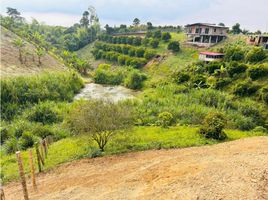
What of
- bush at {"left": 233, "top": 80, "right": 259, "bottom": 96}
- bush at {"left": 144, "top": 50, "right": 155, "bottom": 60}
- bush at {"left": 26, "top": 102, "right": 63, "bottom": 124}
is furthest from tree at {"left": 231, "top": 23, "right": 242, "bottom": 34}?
bush at {"left": 26, "top": 102, "right": 63, "bottom": 124}

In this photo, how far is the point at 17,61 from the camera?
149 ft

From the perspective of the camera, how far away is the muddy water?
38469 millimetres

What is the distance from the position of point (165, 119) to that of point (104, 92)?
19.7m

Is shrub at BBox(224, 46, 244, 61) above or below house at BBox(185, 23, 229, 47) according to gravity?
below

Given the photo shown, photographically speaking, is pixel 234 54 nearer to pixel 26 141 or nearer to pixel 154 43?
pixel 154 43

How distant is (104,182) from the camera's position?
43.9ft

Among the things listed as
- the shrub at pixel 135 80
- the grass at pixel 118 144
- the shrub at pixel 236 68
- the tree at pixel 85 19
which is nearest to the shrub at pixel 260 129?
the grass at pixel 118 144

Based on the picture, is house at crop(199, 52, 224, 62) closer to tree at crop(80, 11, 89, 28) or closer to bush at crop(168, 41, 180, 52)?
bush at crop(168, 41, 180, 52)

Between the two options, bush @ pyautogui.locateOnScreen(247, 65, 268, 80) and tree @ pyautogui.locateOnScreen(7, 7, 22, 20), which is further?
tree @ pyautogui.locateOnScreen(7, 7, 22, 20)

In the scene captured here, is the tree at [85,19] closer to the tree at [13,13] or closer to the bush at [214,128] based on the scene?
the tree at [13,13]

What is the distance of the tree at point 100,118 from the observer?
16.3 meters

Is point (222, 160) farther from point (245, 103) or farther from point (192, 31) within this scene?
point (192, 31)

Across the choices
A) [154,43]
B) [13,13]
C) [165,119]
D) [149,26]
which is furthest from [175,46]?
[13,13]

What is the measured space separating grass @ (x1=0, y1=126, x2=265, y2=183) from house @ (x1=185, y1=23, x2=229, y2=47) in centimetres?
3218
